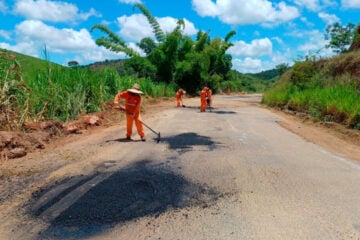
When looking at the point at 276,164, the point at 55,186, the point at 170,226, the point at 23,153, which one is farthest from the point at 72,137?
the point at 170,226

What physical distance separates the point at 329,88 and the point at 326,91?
2.76ft

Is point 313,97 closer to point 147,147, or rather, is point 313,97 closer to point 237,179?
point 147,147

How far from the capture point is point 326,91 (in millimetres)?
16766

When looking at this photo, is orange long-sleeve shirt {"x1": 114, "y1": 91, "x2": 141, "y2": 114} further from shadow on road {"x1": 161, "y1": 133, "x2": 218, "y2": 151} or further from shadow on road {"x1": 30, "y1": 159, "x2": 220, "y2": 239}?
shadow on road {"x1": 30, "y1": 159, "x2": 220, "y2": 239}

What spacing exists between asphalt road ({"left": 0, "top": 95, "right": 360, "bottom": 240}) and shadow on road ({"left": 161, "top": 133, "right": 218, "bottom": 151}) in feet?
0.37

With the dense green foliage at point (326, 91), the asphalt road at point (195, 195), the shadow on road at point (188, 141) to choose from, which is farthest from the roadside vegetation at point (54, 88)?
the dense green foliage at point (326, 91)

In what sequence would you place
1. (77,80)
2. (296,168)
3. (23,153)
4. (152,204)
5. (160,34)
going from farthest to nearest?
1. (160,34)
2. (77,80)
3. (23,153)
4. (296,168)
5. (152,204)

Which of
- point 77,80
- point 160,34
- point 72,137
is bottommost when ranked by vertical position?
point 72,137

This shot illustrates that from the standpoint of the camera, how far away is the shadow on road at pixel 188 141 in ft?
28.8

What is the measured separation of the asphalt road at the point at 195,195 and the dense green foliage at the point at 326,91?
5503mm

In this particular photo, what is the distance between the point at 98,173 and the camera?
20.9 feet

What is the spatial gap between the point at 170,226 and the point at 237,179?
2.01m

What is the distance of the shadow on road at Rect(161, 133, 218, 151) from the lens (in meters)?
8.77

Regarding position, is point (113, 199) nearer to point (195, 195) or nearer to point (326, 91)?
point (195, 195)
